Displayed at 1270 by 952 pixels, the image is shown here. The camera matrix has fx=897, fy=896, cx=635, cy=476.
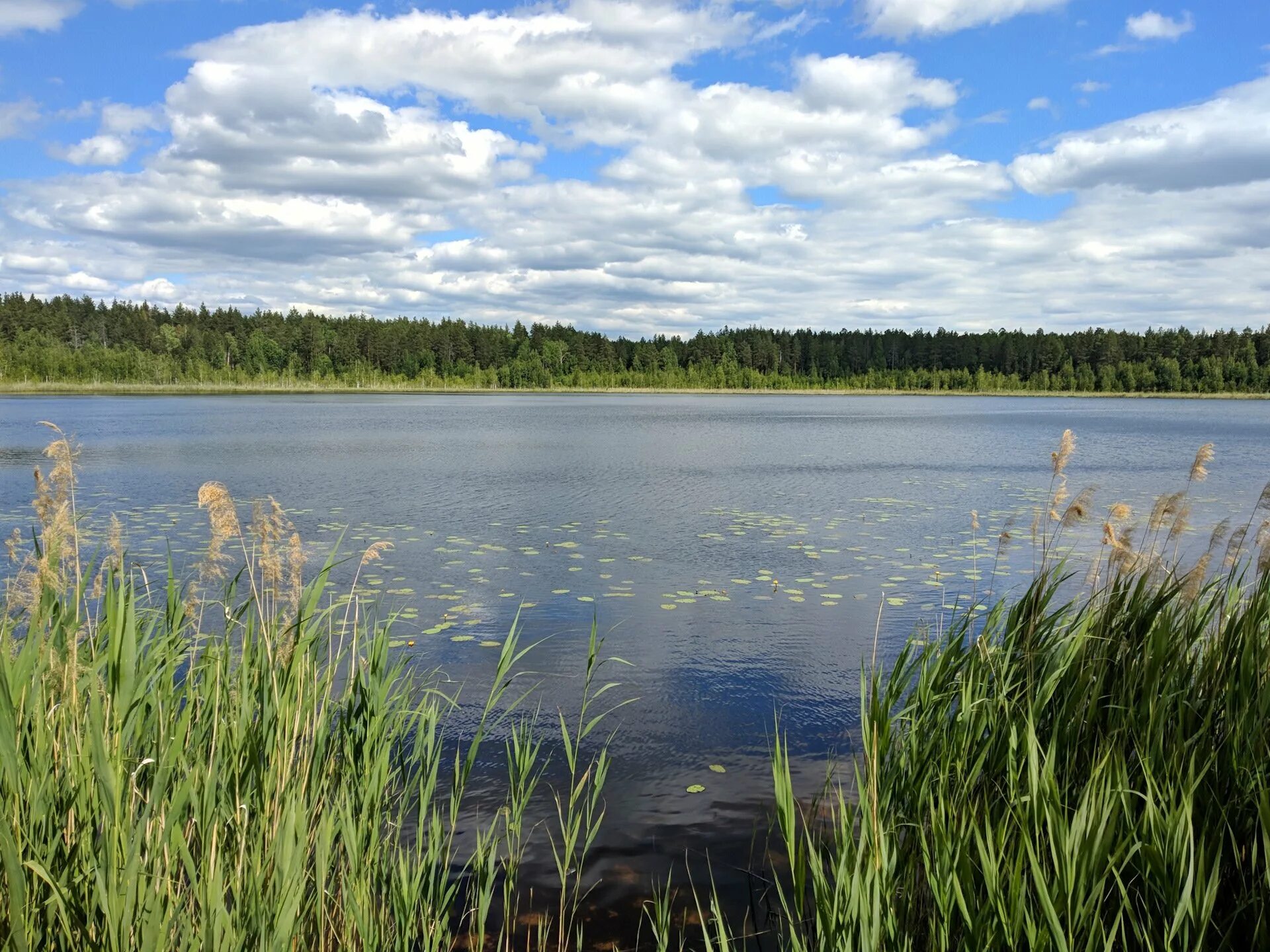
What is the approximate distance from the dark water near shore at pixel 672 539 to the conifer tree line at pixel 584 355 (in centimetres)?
9556

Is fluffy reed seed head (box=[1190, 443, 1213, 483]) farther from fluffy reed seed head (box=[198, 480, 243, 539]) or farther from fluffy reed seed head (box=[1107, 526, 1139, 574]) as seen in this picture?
A: fluffy reed seed head (box=[198, 480, 243, 539])

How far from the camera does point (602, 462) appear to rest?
1212 inches

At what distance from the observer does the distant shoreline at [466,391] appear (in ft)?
347

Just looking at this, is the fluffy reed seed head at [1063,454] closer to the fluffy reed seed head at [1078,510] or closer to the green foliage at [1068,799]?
the fluffy reed seed head at [1078,510]

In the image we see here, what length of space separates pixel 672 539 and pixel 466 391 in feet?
411

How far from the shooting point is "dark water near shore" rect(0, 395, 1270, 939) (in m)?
7.65

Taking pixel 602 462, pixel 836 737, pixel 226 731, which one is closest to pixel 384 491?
pixel 602 462

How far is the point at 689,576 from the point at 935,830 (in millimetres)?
9777

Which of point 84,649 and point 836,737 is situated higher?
point 84,649

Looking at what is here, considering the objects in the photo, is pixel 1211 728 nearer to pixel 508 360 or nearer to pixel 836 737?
pixel 836 737

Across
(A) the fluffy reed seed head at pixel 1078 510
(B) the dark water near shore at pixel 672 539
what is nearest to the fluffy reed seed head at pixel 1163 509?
(A) the fluffy reed seed head at pixel 1078 510

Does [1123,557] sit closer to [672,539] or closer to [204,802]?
[204,802]

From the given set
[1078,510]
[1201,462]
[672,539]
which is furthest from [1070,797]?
[672,539]

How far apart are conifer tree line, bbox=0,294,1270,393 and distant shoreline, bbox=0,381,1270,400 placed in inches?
49.3
